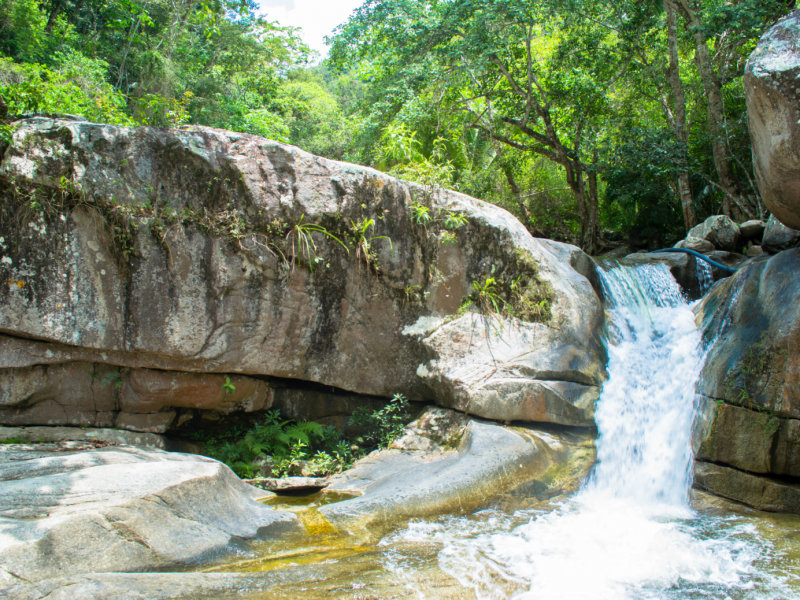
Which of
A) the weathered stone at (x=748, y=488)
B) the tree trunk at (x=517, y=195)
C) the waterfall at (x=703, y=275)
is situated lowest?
the weathered stone at (x=748, y=488)

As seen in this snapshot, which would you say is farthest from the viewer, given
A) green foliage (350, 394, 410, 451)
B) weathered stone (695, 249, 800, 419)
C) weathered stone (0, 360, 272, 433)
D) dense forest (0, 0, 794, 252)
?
dense forest (0, 0, 794, 252)

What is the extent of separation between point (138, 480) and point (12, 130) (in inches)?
167

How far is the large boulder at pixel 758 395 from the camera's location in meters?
5.59

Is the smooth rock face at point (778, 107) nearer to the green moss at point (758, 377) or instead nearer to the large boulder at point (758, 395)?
the large boulder at point (758, 395)

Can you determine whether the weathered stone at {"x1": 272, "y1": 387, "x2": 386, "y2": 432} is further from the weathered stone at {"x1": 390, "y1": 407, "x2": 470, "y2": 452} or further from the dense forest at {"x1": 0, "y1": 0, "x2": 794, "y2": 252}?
the dense forest at {"x1": 0, "y1": 0, "x2": 794, "y2": 252}

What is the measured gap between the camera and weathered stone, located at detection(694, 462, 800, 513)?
5.45 metres

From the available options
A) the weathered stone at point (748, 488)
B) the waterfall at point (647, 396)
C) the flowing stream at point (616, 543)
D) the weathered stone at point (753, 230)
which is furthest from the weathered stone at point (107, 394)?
the weathered stone at point (753, 230)

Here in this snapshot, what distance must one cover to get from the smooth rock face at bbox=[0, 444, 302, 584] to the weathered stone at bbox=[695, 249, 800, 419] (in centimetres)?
475

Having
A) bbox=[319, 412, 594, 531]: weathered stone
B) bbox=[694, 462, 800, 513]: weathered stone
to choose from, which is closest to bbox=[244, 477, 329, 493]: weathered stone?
bbox=[319, 412, 594, 531]: weathered stone

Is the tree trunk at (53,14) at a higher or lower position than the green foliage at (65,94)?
higher

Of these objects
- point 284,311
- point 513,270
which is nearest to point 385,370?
point 284,311

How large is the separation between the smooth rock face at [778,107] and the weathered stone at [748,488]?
297 cm

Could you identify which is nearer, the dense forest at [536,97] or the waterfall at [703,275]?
the waterfall at [703,275]

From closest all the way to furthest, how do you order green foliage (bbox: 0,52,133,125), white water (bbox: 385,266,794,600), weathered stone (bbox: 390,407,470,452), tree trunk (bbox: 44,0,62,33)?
white water (bbox: 385,266,794,600) → weathered stone (bbox: 390,407,470,452) → green foliage (bbox: 0,52,133,125) → tree trunk (bbox: 44,0,62,33)
